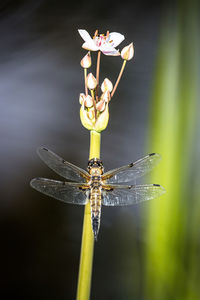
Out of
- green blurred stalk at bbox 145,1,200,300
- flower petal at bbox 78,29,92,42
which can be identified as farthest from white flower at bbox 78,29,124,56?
green blurred stalk at bbox 145,1,200,300

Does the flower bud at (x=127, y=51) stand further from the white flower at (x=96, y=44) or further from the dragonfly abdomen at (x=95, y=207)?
the dragonfly abdomen at (x=95, y=207)

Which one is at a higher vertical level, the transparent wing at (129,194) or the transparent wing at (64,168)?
the transparent wing at (64,168)

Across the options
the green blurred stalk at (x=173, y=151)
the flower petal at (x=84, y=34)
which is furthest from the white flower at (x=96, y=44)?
the green blurred stalk at (x=173, y=151)

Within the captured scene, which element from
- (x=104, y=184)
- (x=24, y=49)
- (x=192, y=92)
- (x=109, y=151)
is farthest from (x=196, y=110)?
(x=24, y=49)

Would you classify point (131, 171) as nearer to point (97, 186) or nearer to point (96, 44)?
point (97, 186)

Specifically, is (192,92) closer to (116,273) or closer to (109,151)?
(109,151)

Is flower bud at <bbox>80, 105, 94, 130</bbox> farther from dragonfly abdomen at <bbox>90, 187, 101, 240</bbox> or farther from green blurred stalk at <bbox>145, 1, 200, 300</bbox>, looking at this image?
green blurred stalk at <bbox>145, 1, 200, 300</bbox>
